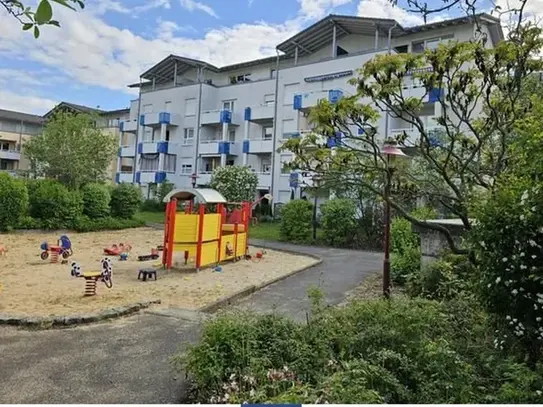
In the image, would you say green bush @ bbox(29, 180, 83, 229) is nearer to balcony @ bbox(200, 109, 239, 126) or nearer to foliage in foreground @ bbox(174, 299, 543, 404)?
balcony @ bbox(200, 109, 239, 126)

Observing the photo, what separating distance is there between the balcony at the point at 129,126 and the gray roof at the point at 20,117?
2089cm

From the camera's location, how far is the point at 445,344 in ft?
13.8

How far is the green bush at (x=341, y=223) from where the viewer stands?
66.5 feet

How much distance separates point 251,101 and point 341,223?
69.2ft

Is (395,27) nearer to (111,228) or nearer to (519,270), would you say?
(111,228)

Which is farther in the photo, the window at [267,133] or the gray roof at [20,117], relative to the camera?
the gray roof at [20,117]

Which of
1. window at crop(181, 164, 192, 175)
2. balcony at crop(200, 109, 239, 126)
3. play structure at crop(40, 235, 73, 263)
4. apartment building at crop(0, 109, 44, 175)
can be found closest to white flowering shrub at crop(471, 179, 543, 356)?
play structure at crop(40, 235, 73, 263)

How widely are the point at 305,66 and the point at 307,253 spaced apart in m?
21.3

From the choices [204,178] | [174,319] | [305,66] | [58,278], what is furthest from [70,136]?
[174,319]

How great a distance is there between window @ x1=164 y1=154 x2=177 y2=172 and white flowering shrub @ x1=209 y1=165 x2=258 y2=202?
12323mm

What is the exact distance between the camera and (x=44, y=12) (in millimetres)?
1514

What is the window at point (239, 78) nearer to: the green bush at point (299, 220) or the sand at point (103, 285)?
the green bush at point (299, 220)

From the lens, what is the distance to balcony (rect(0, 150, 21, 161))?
189 feet

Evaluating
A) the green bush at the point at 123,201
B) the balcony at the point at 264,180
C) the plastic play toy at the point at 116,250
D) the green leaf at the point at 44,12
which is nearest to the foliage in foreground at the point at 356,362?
the green leaf at the point at 44,12
